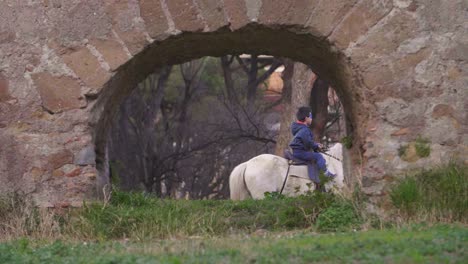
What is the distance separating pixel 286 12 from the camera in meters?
7.94

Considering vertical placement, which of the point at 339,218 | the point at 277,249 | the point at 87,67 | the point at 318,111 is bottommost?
the point at 277,249

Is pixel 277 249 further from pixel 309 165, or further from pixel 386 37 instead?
pixel 309 165

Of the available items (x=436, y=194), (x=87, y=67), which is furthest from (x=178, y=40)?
(x=436, y=194)

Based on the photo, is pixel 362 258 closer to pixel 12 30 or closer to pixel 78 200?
pixel 78 200

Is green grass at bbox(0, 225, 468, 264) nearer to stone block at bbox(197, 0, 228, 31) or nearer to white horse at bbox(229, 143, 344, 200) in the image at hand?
stone block at bbox(197, 0, 228, 31)

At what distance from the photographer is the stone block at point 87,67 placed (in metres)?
7.96

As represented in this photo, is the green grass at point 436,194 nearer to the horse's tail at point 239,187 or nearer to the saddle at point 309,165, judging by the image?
the saddle at point 309,165

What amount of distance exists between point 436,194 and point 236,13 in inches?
86.7

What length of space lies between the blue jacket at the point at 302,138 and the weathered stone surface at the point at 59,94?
5.16m

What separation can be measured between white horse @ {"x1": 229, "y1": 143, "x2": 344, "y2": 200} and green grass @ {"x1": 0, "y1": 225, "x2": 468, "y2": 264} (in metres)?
6.43

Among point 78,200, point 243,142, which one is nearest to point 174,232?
point 78,200

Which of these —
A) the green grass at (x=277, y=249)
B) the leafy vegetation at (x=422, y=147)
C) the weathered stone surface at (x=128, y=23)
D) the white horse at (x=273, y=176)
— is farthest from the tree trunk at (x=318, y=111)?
the green grass at (x=277, y=249)

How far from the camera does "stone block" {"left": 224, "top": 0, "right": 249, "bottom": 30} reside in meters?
7.94

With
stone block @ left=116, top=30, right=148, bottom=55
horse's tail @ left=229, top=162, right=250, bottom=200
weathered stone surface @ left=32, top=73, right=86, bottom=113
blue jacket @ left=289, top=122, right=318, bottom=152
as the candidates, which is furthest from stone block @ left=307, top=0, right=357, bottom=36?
horse's tail @ left=229, top=162, right=250, bottom=200
